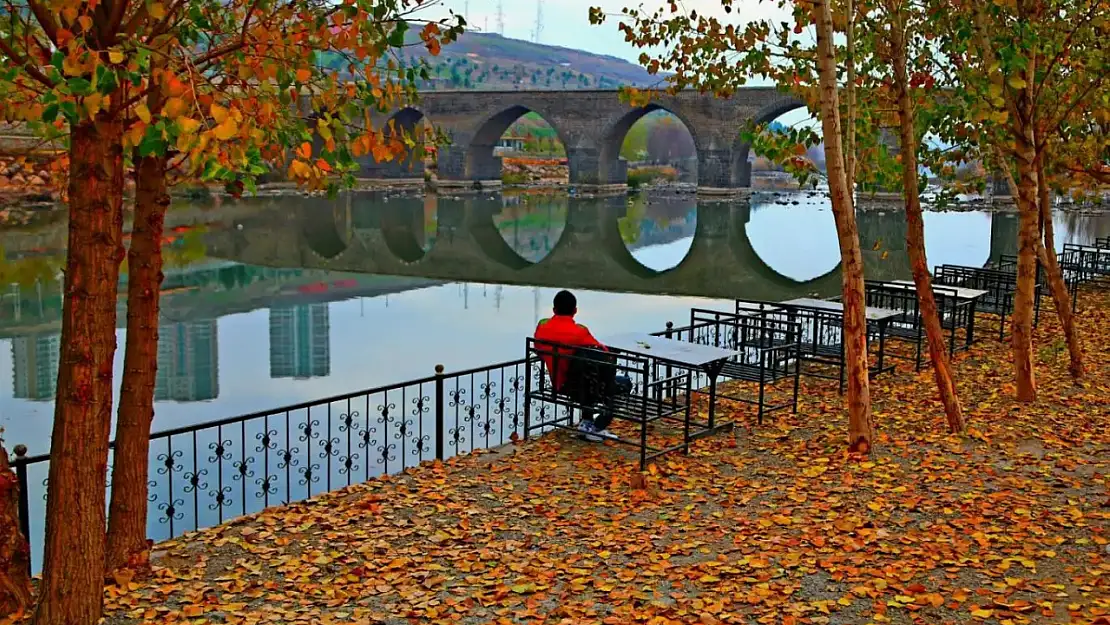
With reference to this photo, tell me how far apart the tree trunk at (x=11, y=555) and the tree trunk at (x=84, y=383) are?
0.69ft

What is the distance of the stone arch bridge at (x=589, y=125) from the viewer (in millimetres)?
67625

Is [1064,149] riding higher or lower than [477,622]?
higher

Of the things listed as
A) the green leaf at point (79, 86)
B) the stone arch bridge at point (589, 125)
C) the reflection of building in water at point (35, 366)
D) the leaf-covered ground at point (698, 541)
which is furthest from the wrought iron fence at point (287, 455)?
the stone arch bridge at point (589, 125)

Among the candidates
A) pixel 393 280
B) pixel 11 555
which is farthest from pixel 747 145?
pixel 11 555

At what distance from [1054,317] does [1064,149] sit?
3956 mm

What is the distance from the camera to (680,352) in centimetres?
925

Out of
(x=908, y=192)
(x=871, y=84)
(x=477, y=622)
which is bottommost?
(x=477, y=622)

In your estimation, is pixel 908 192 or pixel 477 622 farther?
pixel 908 192

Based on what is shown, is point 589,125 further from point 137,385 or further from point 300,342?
point 137,385

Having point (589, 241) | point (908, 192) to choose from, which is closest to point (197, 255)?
point (589, 241)

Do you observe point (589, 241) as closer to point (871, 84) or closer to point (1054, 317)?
point (1054, 317)

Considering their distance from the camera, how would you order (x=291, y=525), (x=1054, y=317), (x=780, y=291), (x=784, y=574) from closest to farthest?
(x=784, y=574) < (x=291, y=525) < (x=1054, y=317) < (x=780, y=291)

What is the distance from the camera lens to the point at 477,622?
5555 millimetres

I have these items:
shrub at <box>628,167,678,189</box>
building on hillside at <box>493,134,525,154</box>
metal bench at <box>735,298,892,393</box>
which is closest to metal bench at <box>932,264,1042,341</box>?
metal bench at <box>735,298,892,393</box>
